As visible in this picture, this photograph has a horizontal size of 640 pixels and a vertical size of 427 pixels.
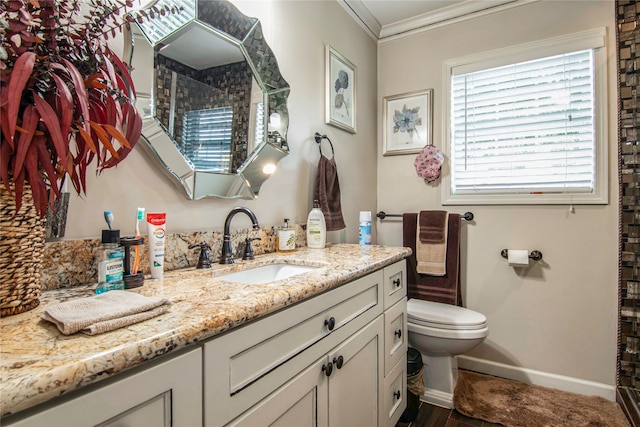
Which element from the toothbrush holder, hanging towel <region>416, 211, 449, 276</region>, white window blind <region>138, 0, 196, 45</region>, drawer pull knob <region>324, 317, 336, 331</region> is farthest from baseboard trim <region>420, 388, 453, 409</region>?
white window blind <region>138, 0, 196, 45</region>

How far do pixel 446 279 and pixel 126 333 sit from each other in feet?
6.73

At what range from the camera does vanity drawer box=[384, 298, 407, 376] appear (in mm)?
1466

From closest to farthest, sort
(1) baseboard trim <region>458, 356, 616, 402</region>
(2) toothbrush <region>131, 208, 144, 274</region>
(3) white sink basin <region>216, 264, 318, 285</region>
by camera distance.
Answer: (2) toothbrush <region>131, 208, 144, 274</region>, (3) white sink basin <region>216, 264, 318, 285</region>, (1) baseboard trim <region>458, 356, 616, 402</region>

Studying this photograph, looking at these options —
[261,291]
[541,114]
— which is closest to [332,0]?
[541,114]

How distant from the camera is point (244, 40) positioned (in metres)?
1.44

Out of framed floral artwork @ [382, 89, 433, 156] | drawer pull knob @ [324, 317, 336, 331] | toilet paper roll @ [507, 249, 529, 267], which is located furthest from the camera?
framed floral artwork @ [382, 89, 433, 156]

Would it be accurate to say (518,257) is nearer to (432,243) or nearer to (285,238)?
(432,243)

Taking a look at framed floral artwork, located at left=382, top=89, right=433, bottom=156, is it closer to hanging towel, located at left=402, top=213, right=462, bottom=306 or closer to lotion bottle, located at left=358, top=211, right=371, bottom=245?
hanging towel, located at left=402, top=213, right=462, bottom=306

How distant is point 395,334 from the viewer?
1578 millimetres

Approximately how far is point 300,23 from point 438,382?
2.19 m

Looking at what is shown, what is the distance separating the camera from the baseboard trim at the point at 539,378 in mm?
1955

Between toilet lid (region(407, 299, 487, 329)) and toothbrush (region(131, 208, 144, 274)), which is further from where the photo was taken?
toilet lid (region(407, 299, 487, 329))

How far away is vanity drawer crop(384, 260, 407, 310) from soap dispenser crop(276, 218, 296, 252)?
465 mm

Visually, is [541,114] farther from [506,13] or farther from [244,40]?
[244,40]
